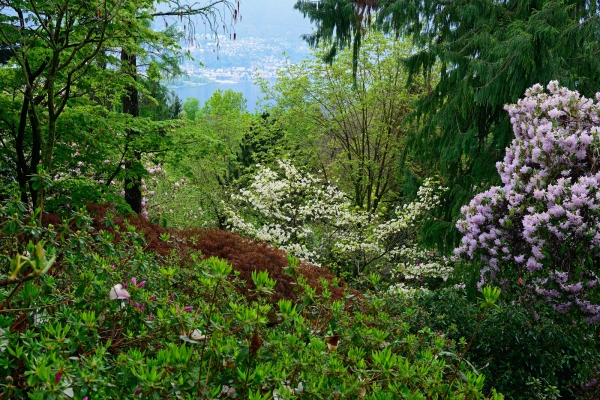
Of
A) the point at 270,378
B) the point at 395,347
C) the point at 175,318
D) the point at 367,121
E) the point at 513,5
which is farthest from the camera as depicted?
the point at 367,121

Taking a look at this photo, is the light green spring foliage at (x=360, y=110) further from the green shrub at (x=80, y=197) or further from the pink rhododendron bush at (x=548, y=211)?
the pink rhododendron bush at (x=548, y=211)

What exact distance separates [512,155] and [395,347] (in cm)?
299

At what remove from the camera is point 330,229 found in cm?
963

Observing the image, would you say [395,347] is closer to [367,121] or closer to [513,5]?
[513,5]

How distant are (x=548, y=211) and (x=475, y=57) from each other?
306 centimetres

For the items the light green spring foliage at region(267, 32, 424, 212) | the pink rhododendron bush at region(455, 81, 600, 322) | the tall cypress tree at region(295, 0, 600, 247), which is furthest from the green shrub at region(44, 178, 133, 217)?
the light green spring foliage at region(267, 32, 424, 212)

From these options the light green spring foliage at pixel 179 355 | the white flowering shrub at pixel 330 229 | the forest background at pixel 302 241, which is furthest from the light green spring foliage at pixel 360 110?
the light green spring foliage at pixel 179 355

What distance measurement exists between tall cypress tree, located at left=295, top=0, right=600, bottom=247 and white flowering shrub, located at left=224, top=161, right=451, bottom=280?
1.97 metres

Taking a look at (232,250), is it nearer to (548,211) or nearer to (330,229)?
(548,211)

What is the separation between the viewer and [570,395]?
3.35 metres

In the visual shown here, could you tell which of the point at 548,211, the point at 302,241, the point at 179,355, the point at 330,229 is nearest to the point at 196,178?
the point at 302,241

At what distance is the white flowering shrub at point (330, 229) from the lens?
8.37 meters

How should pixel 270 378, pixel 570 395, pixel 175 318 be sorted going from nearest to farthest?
pixel 270 378 < pixel 175 318 < pixel 570 395

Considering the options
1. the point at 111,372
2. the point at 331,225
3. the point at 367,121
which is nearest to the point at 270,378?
the point at 111,372
